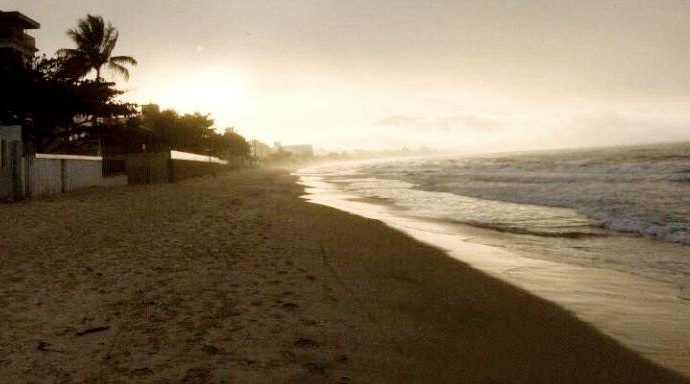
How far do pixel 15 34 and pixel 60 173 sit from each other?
20.8m

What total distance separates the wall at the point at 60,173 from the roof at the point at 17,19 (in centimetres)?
1687

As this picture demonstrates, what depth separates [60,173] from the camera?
18.7 metres

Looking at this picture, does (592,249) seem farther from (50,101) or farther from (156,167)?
(156,167)

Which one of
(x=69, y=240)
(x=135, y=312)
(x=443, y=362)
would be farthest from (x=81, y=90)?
(x=443, y=362)

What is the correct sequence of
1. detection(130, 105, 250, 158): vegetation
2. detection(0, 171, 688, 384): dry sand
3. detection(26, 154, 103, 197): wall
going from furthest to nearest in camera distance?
detection(130, 105, 250, 158): vegetation
detection(26, 154, 103, 197): wall
detection(0, 171, 688, 384): dry sand

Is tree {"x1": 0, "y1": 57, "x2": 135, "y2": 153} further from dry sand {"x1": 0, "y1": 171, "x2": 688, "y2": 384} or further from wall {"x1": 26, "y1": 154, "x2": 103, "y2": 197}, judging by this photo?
dry sand {"x1": 0, "y1": 171, "x2": 688, "y2": 384}

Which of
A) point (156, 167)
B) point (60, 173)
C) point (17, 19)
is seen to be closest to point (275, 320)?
point (60, 173)

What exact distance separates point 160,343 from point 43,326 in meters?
1.15

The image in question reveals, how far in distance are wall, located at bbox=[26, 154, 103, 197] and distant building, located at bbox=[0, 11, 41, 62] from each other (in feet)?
47.4

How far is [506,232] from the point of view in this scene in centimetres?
968

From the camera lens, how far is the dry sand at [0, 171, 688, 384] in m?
3.17

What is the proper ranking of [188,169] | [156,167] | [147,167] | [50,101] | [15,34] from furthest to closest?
[188,169] → [15,34] → [156,167] → [147,167] → [50,101]

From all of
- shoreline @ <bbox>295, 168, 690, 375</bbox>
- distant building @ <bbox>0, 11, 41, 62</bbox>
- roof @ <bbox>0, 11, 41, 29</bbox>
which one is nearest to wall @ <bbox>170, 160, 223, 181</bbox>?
distant building @ <bbox>0, 11, 41, 62</bbox>

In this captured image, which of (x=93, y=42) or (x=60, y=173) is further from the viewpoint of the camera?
(x=93, y=42)
